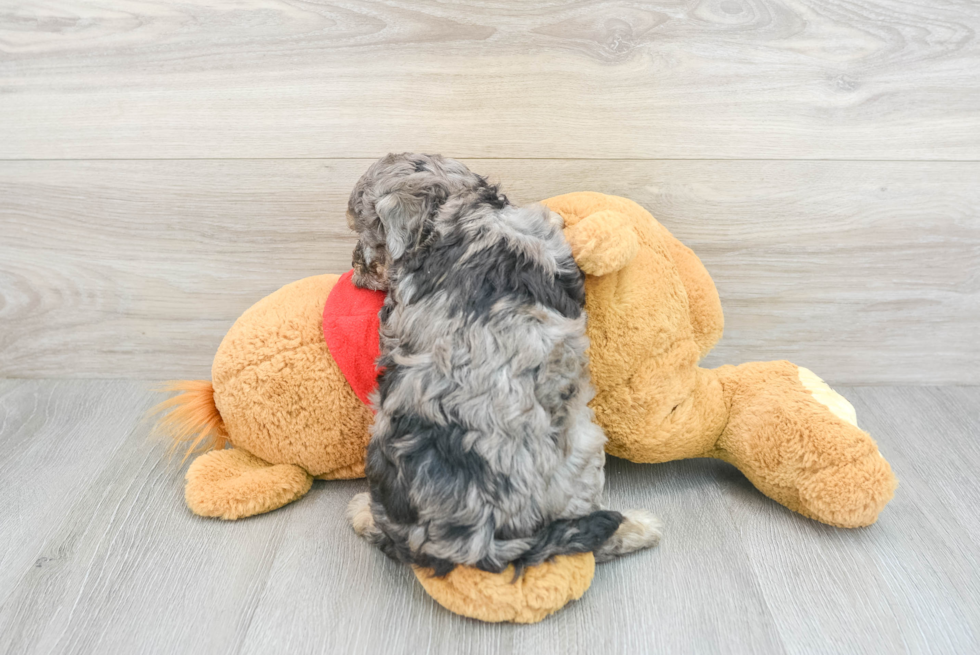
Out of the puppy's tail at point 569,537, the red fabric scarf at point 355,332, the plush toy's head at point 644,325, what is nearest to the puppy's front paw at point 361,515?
the red fabric scarf at point 355,332

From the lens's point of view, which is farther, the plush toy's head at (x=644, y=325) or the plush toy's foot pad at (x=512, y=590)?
the plush toy's head at (x=644, y=325)

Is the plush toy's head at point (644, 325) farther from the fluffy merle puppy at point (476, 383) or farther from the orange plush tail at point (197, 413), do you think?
the orange plush tail at point (197, 413)

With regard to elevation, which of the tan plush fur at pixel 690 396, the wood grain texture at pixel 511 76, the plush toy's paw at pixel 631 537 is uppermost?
the wood grain texture at pixel 511 76

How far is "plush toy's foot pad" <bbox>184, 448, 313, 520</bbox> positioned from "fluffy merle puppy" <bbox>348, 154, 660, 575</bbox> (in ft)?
0.87

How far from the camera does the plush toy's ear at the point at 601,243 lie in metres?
0.89

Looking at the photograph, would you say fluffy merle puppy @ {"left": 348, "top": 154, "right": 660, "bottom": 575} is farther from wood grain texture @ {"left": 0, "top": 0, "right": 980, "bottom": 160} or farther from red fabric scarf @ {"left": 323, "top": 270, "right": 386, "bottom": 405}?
wood grain texture @ {"left": 0, "top": 0, "right": 980, "bottom": 160}

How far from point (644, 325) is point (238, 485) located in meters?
0.67

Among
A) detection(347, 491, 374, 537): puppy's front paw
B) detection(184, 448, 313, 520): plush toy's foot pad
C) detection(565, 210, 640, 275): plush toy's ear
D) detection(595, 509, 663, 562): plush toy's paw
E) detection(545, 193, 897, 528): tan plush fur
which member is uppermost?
detection(565, 210, 640, 275): plush toy's ear

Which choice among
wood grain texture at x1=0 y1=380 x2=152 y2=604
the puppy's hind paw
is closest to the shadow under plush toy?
the puppy's hind paw

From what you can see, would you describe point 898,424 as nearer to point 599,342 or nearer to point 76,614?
point 599,342

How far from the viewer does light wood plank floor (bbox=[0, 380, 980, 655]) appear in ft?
2.83

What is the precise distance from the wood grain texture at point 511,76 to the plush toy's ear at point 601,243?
14.4 inches

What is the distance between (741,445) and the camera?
106cm

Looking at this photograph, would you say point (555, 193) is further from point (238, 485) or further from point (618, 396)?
Answer: point (238, 485)
